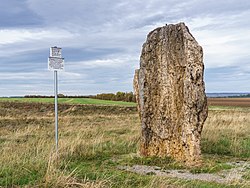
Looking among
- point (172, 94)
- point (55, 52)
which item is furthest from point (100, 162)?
point (55, 52)

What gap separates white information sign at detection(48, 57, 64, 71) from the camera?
10.4 m

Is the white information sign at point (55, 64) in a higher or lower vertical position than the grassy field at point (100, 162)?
higher

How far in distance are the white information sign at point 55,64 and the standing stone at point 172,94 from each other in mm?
2352

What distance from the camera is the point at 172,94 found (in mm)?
10414

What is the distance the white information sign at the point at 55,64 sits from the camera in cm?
1040

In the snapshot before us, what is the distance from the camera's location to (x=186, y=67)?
1010cm

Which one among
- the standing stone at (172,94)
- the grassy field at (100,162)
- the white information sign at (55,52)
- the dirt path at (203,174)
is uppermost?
the white information sign at (55,52)

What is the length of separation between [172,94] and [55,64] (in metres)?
3.41

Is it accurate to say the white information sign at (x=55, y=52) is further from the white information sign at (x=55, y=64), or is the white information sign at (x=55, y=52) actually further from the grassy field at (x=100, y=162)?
the grassy field at (x=100, y=162)

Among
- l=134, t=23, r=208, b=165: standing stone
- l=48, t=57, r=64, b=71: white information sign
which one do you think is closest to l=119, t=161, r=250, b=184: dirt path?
l=134, t=23, r=208, b=165: standing stone

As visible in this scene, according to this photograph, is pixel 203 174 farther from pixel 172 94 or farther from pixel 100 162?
pixel 100 162

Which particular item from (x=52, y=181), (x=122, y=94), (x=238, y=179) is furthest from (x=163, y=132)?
(x=122, y=94)

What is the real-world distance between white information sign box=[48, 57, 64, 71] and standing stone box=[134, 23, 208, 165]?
2.35 m

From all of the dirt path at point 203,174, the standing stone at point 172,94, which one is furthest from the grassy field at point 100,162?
the standing stone at point 172,94
